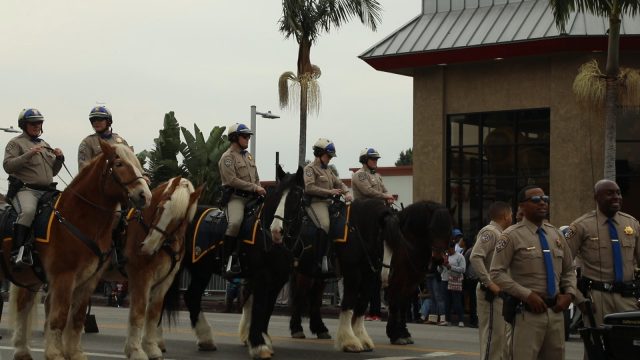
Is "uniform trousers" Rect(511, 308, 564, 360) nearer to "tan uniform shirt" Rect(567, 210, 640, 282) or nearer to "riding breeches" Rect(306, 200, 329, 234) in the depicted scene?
"tan uniform shirt" Rect(567, 210, 640, 282)

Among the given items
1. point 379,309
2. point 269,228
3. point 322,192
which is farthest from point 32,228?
point 379,309

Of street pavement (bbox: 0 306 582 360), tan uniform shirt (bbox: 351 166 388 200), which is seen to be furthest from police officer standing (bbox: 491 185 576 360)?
tan uniform shirt (bbox: 351 166 388 200)

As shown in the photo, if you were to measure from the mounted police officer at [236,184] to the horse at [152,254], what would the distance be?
2.50 ft

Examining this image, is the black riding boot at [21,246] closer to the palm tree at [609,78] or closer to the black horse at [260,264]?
the black horse at [260,264]

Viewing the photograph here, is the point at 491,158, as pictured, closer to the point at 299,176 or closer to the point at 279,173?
the point at 279,173

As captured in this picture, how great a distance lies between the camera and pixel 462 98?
31078 mm

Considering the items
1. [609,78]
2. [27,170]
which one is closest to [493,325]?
[27,170]

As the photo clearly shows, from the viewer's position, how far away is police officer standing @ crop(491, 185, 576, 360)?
946 centimetres

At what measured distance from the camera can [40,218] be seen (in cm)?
1270

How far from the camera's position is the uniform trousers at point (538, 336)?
31.0 feet

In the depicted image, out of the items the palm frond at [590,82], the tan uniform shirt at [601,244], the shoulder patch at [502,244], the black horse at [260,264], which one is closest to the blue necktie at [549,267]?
the shoulder patch at [502,244]

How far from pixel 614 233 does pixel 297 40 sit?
2093 cm

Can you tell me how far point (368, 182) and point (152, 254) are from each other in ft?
15.9

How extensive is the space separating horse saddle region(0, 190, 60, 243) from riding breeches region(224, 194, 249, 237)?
2.59m
